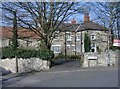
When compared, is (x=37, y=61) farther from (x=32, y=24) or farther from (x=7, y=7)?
(x=7, y=7)

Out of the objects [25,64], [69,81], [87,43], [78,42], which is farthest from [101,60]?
[78,42]

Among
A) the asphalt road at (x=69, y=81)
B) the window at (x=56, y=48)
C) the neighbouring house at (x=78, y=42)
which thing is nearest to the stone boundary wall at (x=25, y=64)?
the asphalt road at (x=69, y=81)

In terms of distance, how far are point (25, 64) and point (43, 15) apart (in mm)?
6684

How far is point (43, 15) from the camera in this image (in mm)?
30859

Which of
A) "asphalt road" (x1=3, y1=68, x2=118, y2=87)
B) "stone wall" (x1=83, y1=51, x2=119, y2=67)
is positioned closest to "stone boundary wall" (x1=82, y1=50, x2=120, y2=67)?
"stone wall" (x1=83, y1=51, x2=119, y2=67)

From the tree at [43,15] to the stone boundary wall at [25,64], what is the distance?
4.20 m

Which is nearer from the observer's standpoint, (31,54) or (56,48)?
(31,54)

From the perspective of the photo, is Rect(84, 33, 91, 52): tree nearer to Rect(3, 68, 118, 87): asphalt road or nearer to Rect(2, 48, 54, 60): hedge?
Rect(2, 48, 54, 60): hedge

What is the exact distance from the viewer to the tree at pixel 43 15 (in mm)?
30156

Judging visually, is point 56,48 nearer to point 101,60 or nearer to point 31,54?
point 31,54

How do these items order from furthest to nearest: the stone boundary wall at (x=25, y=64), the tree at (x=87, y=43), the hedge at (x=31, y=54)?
the tree at (x=87, y=43)
the hedge at (x=31, y=54)
the stone boundary wall at (x=25, y=64)

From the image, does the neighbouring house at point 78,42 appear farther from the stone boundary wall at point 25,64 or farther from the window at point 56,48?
the stone boundary wall at point 25,64

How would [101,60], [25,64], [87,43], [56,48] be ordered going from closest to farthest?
1. [25,64]
2. [101,60]
3. [87,43]
4. [56,48]

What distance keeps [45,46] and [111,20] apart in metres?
9.97
